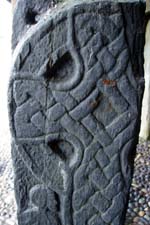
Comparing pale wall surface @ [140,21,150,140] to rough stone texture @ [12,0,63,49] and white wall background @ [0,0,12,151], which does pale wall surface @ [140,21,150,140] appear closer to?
white wall background @ [0,0,12,151]

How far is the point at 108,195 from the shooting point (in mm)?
1028

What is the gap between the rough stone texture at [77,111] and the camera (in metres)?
0.87

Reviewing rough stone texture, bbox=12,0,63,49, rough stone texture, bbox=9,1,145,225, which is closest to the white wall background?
rough stone texture, bbox=9,1,145,225

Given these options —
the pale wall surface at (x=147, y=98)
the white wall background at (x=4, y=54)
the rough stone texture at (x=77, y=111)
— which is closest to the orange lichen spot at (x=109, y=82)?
the rough stone texture at (x=77, y=111)

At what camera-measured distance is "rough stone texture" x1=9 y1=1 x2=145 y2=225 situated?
2.85ft

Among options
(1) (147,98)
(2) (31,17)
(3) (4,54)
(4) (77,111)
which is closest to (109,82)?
(4) (77,111)

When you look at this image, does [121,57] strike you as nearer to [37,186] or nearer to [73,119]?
[73,119]

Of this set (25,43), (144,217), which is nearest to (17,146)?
(25,43)

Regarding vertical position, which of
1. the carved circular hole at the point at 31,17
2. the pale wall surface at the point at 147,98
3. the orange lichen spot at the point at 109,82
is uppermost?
the carved circular hole at the point at 31,17

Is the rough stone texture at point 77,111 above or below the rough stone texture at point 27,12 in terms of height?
below

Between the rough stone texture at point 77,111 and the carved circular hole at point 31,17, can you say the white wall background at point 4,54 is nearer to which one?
the rough stone texture at point 77,111

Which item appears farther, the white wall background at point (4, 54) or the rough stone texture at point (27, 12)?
the white wall background at point (4, 54)

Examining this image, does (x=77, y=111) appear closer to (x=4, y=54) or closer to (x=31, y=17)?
(x=31, y=17)

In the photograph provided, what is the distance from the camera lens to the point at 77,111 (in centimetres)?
93
